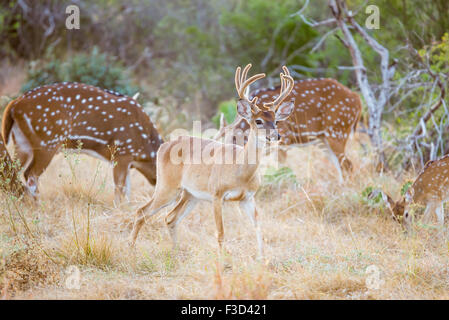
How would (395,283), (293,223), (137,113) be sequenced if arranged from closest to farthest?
(395,283)
(293,223)
(137,113)

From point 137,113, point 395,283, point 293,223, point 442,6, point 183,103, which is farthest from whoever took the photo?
point 183,103

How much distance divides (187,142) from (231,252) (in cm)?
127

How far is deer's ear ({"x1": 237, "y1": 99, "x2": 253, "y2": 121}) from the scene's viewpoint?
513 centimetres

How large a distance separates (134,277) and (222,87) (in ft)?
32.8

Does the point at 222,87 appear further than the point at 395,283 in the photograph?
Yes

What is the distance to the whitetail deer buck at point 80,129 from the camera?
7.05m

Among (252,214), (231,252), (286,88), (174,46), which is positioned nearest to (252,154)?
(252,214)

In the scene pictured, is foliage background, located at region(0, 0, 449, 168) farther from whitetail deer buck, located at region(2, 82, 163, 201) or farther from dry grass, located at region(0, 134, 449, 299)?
dry grass, located at region(0, 134, 449, 299)

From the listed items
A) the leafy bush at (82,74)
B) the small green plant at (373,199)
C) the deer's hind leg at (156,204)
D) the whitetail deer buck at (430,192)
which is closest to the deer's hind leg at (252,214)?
the deer's hind leg at (156,204)

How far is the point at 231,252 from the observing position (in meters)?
5.48
